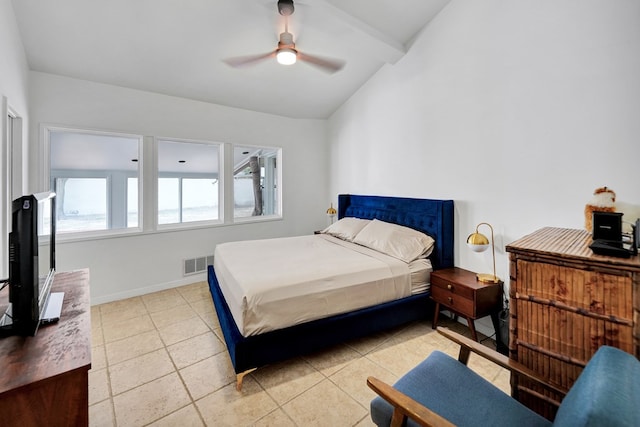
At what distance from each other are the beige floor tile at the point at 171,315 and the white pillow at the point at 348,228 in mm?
2036

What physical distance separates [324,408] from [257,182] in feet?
13.8

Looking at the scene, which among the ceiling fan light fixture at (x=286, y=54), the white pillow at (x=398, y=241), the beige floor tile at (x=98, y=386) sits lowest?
the beige floor tile at (x=98, y=386)

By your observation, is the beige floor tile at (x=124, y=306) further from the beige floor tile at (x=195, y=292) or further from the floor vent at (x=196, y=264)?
the floor vent at (x=196, y=264)

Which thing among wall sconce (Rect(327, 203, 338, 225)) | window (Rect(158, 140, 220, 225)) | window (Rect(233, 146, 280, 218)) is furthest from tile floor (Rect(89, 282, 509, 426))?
window (Rect(158, 140, 220, 225))

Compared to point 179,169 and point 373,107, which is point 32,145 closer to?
point 179,169

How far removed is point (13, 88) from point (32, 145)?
868mm

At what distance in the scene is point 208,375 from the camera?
2.17 m

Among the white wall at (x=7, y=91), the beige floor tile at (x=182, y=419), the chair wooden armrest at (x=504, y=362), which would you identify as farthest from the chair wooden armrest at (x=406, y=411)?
the white wall at (x=7, y=91)

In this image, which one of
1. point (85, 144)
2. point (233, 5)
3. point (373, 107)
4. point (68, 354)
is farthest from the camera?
point (85, 144)

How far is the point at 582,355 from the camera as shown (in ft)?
3.85

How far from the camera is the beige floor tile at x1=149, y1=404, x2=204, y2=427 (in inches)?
67.9

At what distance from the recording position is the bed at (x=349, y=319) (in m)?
2.04

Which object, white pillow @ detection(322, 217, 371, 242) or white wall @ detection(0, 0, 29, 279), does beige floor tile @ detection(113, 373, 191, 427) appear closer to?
white wall @ detection(0, 0, 29, 279)

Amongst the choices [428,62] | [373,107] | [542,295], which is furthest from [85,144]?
[542,295]
